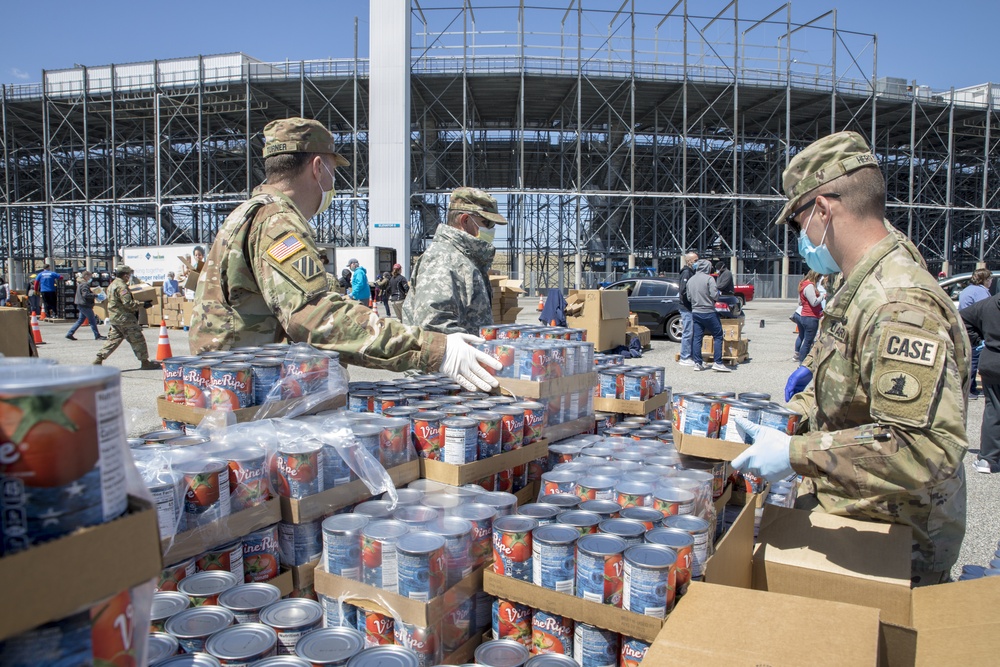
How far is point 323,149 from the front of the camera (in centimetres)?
301

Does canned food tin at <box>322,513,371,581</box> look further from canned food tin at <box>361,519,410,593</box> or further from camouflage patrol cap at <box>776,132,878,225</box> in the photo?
camouflage patrol cap at <box>776,132,878,225</box>

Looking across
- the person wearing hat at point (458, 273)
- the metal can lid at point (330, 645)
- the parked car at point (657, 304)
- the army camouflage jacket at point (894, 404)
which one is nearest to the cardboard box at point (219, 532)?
the metal can lid at point (330, 645)

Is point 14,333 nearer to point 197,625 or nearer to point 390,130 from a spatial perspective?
point 197,625

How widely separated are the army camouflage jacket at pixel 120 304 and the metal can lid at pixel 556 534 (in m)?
9.75

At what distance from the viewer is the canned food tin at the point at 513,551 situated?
196 cm

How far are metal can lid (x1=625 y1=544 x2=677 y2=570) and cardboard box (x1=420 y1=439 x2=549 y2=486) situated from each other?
79 cm

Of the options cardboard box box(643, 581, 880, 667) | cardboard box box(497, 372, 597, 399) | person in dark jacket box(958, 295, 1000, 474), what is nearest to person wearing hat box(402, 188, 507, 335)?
cardboard box box(497, 372, 597, 399)

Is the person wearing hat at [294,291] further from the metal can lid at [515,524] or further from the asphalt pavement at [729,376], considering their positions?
the metal can lid at [515,524]

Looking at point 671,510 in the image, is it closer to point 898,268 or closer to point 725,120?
point 898,268

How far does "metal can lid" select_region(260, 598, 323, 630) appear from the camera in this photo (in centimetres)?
→ 179

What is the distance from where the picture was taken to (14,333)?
194 centimetres

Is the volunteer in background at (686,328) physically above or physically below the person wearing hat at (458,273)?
below

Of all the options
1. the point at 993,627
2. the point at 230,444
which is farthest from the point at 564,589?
the point at 230,444

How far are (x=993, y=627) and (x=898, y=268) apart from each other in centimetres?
102
